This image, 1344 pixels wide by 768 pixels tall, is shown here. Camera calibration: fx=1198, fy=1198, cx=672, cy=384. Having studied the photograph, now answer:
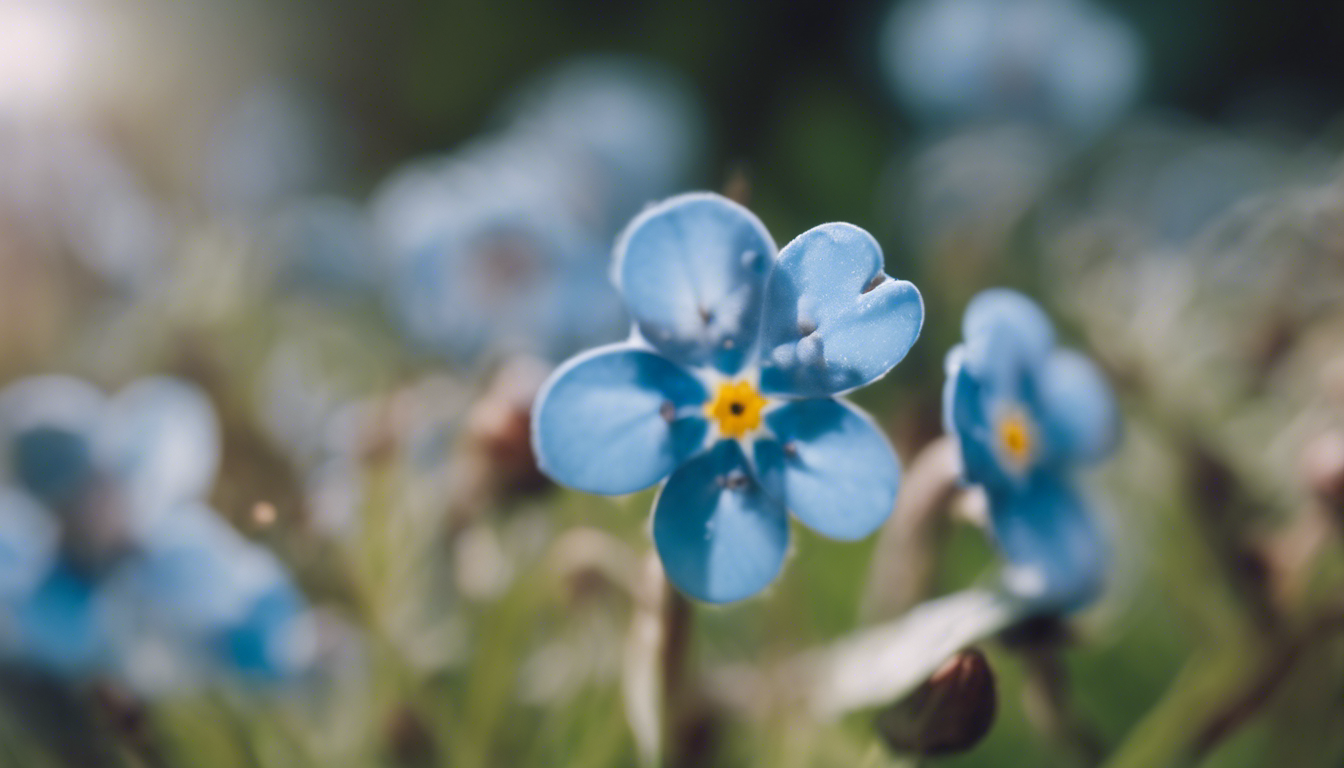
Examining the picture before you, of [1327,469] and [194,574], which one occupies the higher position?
[194,574]

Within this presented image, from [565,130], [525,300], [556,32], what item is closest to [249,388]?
[525,300]

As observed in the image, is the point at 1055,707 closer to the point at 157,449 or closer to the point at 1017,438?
the point at 1017,438

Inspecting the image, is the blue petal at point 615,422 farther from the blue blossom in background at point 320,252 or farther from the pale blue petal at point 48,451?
the blue blossom in background at point 320,252

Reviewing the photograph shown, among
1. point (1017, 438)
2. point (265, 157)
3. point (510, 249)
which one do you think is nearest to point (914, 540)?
point (1017, 438)

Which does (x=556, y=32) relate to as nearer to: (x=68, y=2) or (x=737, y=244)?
(x=68, y=2)

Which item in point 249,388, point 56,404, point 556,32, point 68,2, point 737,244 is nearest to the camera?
point 737,244

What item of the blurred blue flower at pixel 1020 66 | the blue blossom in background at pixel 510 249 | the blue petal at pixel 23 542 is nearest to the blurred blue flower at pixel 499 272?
the blue blossom in background at pixel 510 249
